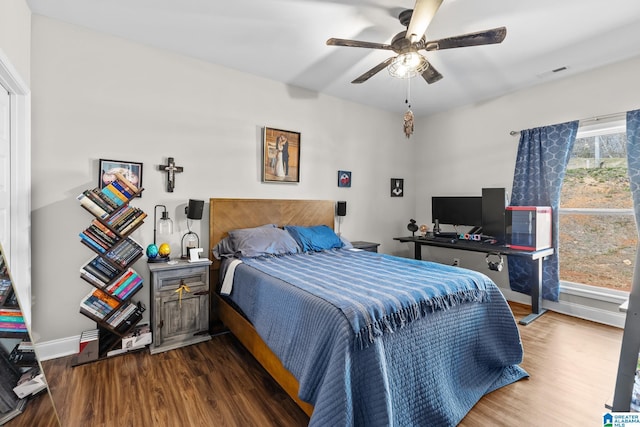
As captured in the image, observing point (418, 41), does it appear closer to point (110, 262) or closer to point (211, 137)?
point (211, 137)

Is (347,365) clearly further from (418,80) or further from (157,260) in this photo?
(418,80)

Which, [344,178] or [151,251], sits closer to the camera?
[151,251]

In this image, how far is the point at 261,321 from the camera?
6.87ft

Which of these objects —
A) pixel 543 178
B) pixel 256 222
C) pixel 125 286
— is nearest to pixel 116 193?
pixel 125 286

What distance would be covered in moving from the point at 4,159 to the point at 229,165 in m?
1.71

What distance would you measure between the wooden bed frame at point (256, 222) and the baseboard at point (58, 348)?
3.66 feet

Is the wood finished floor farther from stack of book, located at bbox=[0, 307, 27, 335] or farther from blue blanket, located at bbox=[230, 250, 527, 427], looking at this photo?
stack of book, located at bbox=[0, 307, 27, 335]

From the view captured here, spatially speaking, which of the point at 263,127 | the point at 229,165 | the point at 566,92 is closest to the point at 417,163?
the point at 566,92

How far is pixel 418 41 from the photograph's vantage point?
2150mm

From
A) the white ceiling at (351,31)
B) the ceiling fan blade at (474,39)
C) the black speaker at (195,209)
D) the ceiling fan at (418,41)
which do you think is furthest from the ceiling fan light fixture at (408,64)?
the black speaker at (195,209)

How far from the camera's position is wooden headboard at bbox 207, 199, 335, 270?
3.18 metres

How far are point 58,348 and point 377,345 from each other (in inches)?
104

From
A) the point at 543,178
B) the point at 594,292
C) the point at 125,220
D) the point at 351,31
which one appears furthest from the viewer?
the point at 543,178

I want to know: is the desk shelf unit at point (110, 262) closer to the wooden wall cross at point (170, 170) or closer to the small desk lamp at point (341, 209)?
the wooden wall cross at point (170, 170)
